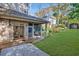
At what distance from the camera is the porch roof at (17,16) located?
2.38 meters

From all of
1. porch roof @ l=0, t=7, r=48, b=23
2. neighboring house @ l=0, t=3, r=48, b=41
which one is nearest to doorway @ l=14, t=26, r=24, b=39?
neighboring house @ l=0, t=3, r=48, b=41

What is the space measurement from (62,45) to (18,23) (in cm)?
56

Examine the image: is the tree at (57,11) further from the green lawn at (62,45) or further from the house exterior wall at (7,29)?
the house exterior wall at (7,29)

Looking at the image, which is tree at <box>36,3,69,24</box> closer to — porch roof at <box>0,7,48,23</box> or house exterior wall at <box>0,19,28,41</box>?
porch roof at <box>0,7,48,23</box>

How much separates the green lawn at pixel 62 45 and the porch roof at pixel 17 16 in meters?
0.26

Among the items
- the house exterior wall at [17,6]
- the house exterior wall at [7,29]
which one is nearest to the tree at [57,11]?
the house exterior wall at [17,6]

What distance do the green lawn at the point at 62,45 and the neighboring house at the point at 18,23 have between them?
14 centimetres

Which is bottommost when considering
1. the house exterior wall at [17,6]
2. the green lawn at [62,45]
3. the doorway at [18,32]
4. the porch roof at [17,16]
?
the green lawn at [62,45]

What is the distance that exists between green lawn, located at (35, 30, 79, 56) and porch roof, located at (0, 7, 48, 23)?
0.26 metres

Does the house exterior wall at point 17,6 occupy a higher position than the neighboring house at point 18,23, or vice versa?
the house exterior wall at point 17,6

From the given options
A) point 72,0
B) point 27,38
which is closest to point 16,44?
point 27,38

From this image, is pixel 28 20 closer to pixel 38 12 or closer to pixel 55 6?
pixel 38 12

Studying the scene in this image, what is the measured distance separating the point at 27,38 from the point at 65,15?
0.52 m

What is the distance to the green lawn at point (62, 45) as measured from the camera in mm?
2418
